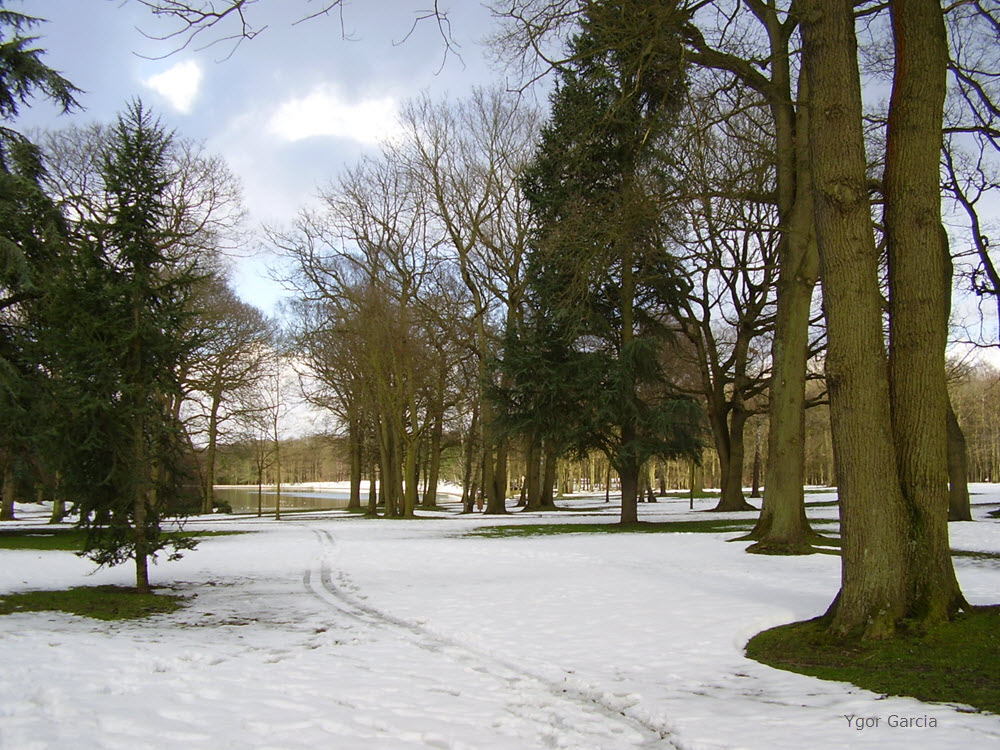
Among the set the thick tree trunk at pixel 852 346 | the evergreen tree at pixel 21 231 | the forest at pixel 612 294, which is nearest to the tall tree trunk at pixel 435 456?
the forest at pixel 612 294

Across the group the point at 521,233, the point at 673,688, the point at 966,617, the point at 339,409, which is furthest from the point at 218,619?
the point at 339,409

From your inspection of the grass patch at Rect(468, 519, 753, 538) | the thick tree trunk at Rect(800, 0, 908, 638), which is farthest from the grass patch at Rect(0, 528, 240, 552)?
the thick tree trunk at Rect(800, 0, 908, 638)

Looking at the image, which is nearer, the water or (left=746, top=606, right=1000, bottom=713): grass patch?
(left=746, top=606, right=1000, bottom=713): grass patch

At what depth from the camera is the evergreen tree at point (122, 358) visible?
9.12 m

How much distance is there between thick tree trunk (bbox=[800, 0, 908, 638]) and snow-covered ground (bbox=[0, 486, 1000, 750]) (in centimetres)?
127

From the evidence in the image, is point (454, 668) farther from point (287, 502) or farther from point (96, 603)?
point (287, 502)

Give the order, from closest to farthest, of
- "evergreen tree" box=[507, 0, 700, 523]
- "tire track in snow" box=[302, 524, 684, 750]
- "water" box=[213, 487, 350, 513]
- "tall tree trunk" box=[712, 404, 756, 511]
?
"tire track in snow" box=[302, 524, 684, 750], "evergreen tree" box=[507, 0, 700, 523], "tall tree trunk" box=[712, 404, 756, 511], "water" box=[213, 487, 350, 513]

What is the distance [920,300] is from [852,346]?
0.80m

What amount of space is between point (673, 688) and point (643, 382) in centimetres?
1724

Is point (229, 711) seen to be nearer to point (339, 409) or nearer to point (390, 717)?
point (390, 717)

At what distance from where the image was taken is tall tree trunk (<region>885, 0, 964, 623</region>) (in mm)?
6117

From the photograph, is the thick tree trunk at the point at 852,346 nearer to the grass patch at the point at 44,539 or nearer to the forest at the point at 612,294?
the forest at the point at 612,294

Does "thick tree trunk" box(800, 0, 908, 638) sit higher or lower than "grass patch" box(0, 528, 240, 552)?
higher

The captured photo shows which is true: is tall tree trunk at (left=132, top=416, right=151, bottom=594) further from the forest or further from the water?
the water
